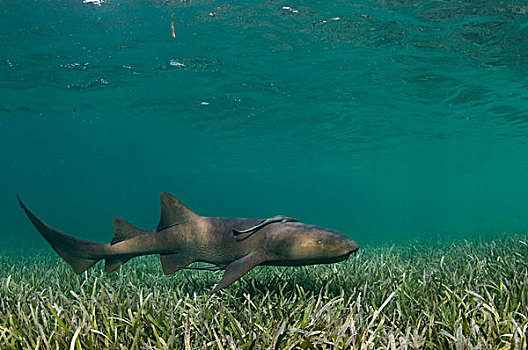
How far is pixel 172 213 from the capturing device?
481 centimetres

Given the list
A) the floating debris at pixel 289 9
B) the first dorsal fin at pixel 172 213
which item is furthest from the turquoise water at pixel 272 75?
the first dorsal fin at pixel 172 213

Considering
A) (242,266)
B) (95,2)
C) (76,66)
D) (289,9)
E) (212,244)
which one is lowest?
(212,244)

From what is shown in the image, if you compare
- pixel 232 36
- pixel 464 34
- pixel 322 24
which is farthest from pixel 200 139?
pixel 464 34

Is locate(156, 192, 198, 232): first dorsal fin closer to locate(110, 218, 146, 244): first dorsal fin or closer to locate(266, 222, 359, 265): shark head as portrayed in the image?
locate(110, 218, 146, 244): first dorsal fin

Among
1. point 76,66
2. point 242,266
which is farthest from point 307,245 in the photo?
point 76,66

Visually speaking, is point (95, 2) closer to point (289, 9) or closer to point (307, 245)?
point (289, 9)

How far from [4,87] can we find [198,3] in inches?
737

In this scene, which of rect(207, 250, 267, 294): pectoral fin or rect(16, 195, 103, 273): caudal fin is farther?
rect(16, 195, 103, 273): caudal fin

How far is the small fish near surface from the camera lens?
3.72 metres

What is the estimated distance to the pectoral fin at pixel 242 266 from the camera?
3.51 m

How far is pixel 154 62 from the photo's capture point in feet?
64.4

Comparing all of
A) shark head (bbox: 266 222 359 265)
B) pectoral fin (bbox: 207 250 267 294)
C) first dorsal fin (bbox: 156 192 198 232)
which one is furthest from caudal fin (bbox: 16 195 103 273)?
shark head (bbox: 266 222 359 265)

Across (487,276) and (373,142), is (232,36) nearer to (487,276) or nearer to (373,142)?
(487,276)

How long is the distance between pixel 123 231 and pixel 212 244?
59.0 inches
